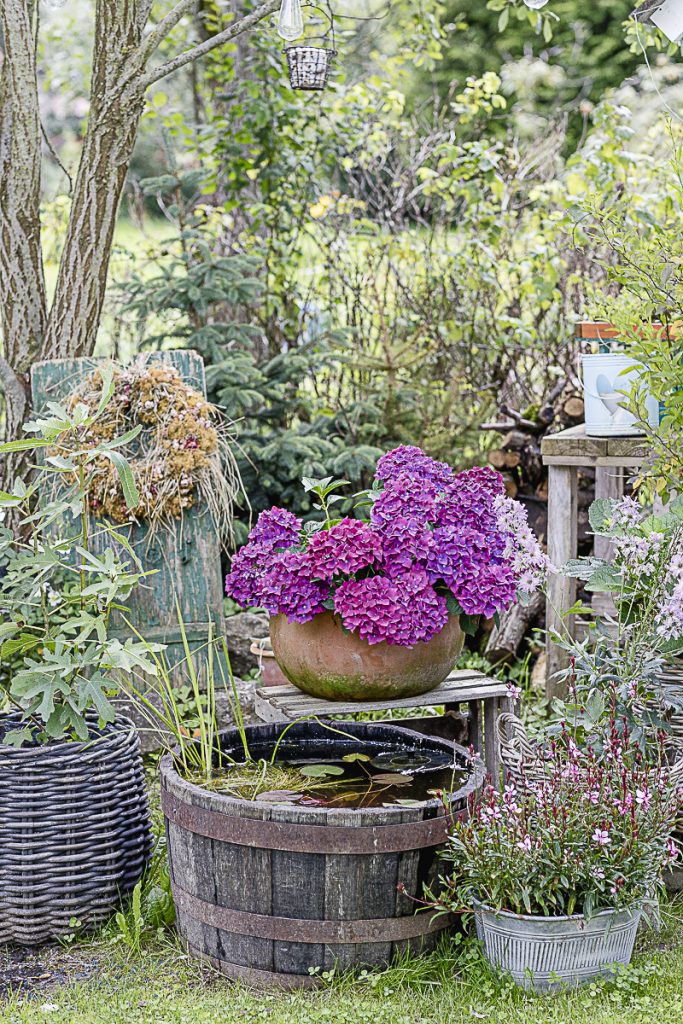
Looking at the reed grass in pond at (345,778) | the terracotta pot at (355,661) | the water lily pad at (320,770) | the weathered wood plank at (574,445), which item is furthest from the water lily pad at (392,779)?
the weathered wood plank at (574,445)

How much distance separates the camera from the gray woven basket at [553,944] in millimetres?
2479

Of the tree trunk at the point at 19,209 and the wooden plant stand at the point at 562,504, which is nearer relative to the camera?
the wooden plant stand at the point at 562,504

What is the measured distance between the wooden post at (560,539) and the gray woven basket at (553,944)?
4.95ft

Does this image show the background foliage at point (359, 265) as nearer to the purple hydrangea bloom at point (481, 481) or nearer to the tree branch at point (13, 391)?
the tree branch at point (13, 391)

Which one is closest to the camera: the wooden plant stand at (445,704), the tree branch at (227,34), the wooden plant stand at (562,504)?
the wooden plant stand at (445,704)

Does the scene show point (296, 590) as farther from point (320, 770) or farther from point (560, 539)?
point (560, 539)

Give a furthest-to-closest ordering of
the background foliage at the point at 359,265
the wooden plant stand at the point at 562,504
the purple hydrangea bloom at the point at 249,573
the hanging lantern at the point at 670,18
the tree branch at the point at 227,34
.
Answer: the background foliage at the point at 359,265
the wooden plant stand at the point at 562,504
the tree branch at the point at 227,34
the hanging lantern at the point at 670,18
the purple hydrangea bloom at the point at 249,573

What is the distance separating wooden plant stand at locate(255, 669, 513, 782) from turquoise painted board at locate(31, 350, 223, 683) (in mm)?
1101

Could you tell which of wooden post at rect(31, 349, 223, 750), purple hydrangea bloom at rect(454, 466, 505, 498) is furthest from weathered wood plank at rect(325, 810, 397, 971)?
wooden post at rect(31, 349, 223, 750)

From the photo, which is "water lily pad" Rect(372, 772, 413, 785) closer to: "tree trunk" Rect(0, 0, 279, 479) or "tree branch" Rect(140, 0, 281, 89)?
"tree trunk" Rect(0, 0, 279, 479)

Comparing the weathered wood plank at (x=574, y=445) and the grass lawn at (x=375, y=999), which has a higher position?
the weathered wood plank at (x=574, y=445)

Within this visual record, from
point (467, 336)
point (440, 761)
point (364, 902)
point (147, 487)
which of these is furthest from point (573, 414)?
point (364, 902)

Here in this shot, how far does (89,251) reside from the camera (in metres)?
4.36

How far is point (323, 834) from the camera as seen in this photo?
8.10 ft
